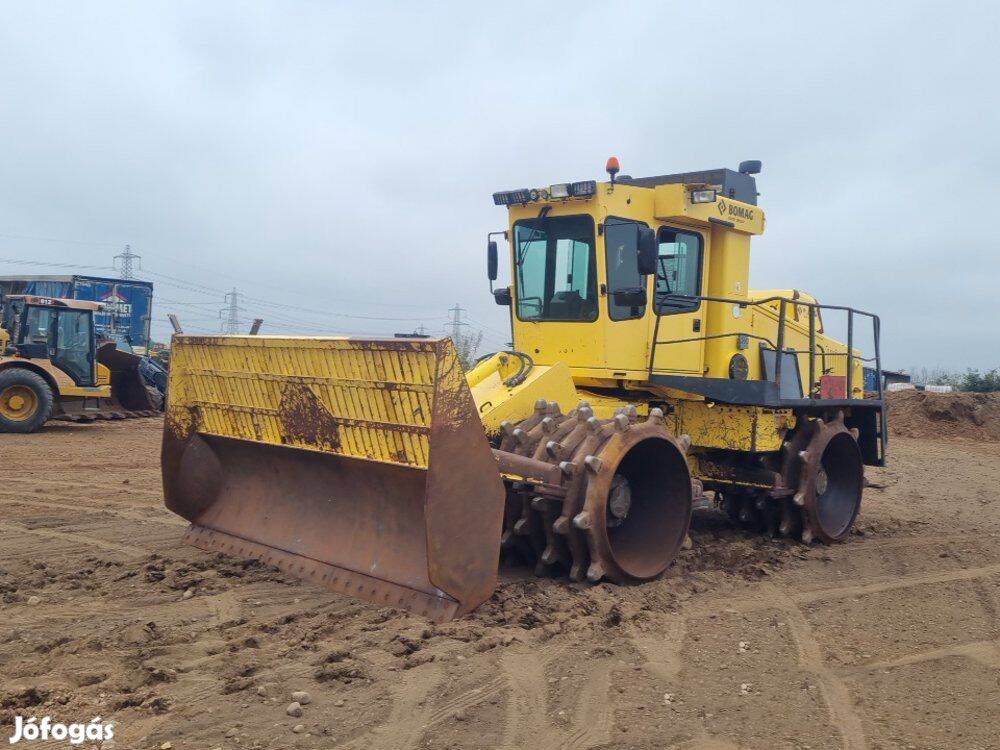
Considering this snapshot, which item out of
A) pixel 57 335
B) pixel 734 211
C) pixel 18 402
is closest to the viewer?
pixel 734 211

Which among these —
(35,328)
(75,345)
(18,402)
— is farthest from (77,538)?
(35,328)

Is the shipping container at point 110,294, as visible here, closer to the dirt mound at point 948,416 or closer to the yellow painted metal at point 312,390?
the yellow painted metal at point 312,390

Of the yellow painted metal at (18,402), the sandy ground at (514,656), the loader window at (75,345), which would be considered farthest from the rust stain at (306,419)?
the loader window at (75,345)

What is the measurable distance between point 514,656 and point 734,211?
4838mm

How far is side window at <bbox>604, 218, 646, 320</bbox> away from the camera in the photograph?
→ 22.8 ft

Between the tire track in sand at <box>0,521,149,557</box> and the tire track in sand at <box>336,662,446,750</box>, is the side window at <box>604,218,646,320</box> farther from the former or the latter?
the tire track in sand at <box>0,521,149,557</box>

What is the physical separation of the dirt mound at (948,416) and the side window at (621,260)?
1805 cm

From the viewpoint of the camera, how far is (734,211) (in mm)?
7852

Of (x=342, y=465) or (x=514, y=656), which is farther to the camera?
(x=342, y=465)

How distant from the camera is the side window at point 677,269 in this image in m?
7.40

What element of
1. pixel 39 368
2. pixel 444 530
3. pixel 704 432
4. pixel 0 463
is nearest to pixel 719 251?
pixel 704 432

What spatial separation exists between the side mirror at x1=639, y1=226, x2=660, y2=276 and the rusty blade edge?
288 centimetres

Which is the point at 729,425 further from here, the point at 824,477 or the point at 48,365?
the point at 48,365

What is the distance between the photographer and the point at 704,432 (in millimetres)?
7625
